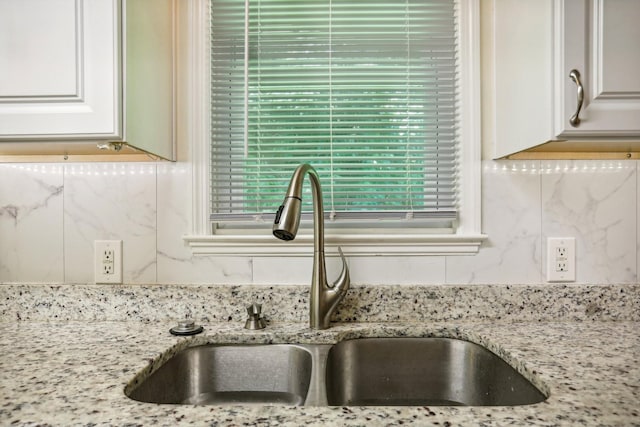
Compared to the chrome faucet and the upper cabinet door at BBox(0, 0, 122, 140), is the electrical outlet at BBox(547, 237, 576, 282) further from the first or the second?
the upper cabinet door at BBox(0, 0, 122, 140)

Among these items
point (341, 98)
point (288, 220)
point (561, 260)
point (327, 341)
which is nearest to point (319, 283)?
point (327, 341)

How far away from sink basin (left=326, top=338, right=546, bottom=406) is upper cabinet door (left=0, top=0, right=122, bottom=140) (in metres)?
0.82

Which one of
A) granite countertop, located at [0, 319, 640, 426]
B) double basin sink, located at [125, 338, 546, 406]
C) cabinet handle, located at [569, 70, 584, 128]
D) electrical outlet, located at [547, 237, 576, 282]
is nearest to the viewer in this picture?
granite countertop, located at [0, 319, 640, 426]

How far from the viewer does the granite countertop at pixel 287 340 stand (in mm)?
617

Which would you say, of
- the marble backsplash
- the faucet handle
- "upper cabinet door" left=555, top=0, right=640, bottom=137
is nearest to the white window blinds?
the marble backsplash

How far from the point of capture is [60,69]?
2.97 ft

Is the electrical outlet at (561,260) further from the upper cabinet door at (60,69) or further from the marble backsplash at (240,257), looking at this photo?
the upper cabinet door at (60,69)

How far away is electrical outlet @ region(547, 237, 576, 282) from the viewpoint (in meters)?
1.19

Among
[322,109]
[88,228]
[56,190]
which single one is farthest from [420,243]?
[56,190]

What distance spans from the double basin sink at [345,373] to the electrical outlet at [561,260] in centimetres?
36

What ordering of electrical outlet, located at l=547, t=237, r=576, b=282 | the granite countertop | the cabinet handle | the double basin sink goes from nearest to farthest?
the granite countertop, the cabinet handle, the double basin sink, electrical outlet, located at l=547, t=237, r=576, b=282

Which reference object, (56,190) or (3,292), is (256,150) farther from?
(3,292)

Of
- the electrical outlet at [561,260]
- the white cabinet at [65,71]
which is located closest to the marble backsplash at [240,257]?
the electrical outlet at [561,260]

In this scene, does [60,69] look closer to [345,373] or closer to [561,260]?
[345,373]
